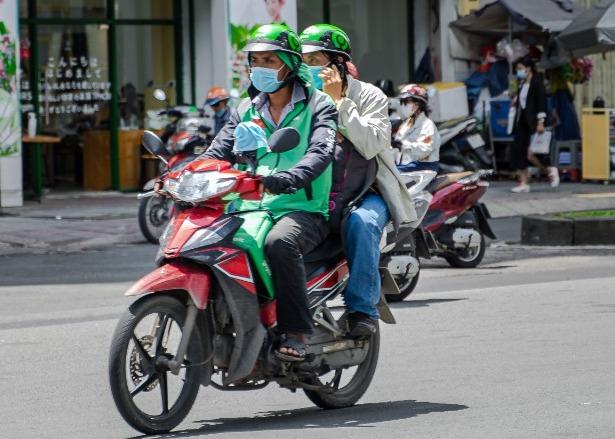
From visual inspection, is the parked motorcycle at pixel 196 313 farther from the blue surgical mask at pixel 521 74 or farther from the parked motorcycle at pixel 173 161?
the blue surgical mask at pixel 521 74

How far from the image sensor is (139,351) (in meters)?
6.47

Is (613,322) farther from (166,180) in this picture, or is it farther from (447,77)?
(447,77)

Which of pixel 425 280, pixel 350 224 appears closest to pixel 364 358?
pixel 350 224

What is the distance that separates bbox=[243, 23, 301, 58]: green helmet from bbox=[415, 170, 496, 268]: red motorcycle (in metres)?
5.92

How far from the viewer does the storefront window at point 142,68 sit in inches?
870

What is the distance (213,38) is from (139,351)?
15892 millimetres

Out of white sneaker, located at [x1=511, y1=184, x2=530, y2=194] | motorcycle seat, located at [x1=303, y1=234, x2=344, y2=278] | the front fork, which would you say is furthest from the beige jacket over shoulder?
white sneaker, located at [x1=511, y1=184, x2=530, y2=194]

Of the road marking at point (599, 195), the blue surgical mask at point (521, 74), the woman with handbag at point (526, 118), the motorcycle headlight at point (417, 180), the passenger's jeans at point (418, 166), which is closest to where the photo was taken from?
the motorcycle headlight at point (417, 180)

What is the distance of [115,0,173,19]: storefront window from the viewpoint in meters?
22.0

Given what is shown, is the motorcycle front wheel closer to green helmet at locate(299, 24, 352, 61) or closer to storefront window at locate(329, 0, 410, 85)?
storefront window at locate(329, 0, 410, 85)

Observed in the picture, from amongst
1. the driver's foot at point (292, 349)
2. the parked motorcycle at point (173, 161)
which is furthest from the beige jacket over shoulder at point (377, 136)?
the parked motorcycle at point (173, 161)

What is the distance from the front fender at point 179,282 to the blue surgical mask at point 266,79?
3.24 feet

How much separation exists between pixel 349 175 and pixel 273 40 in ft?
2.70

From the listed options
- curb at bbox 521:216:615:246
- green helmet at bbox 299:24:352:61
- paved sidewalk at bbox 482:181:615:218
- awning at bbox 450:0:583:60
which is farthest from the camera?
awning at bbox 450:0:583:60
